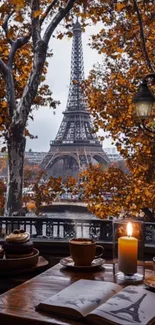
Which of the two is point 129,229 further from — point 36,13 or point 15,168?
point 36,13

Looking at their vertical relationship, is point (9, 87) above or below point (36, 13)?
below

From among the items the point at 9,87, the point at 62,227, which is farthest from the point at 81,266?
the point at 9,87

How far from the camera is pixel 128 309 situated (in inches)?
42.6

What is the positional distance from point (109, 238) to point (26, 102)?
196cm

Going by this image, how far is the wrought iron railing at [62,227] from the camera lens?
8.60ft

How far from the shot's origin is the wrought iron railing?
2.62 meters

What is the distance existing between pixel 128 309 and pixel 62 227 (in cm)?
168

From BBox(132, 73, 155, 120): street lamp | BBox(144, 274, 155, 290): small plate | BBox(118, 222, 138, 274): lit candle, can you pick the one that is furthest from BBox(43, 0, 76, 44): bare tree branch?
BBox(144, 274, 155, 290): small plate

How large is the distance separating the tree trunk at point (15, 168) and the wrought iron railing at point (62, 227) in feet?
3.71

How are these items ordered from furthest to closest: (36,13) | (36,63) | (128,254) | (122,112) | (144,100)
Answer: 1. (122,112)
2. (36,63)
3. (36,13)
4. (144,100)
5. (128,254)

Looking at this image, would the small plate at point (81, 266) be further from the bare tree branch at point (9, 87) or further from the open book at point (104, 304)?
the bare tree branch at point (9, 87)

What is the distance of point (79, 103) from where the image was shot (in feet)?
30.8

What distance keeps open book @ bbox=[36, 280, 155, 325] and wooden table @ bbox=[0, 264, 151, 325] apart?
3 cm

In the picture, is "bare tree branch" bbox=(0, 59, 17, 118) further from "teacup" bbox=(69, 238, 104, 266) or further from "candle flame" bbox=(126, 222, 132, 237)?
"candle flame" bbox=(126, 222, 132, 237)
